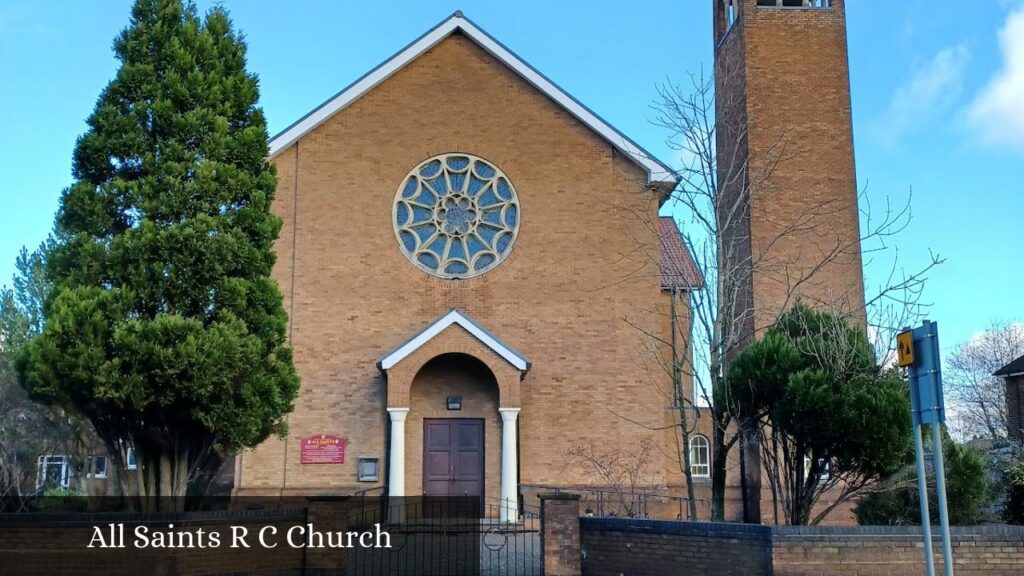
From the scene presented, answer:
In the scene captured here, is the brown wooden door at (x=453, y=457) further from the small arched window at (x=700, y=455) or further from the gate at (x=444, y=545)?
the small arched window at (x=700, y=455)

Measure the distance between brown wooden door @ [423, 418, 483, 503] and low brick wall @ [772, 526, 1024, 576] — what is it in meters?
10.6

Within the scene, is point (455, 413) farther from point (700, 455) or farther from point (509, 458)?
point (700, 455)

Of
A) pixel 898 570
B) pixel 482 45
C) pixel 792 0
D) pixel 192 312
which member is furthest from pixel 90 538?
pixel 792 0

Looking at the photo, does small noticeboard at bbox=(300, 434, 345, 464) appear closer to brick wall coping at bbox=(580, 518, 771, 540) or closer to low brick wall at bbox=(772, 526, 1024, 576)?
brick wall coping at bbox=(580, 518, 771, 540)

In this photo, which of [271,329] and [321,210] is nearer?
[271,329]

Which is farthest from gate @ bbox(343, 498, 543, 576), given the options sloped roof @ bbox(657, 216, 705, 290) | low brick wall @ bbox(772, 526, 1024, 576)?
sloped roof @ bbox(657, 216, 705, 290)

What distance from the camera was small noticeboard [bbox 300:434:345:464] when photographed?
2077 centimetres

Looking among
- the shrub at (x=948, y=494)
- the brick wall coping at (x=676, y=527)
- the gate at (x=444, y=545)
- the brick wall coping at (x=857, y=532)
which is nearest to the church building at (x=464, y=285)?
the gate at (x=444, y=545)

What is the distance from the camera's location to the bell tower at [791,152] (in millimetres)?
22422

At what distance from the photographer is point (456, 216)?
2247cm

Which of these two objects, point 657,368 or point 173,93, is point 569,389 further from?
point 173,93

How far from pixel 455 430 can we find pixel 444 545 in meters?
5.37

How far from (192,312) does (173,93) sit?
11.2 feet

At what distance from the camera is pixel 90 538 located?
40.2ft
